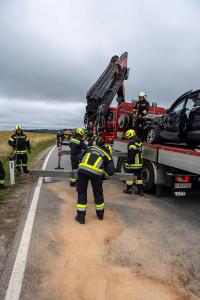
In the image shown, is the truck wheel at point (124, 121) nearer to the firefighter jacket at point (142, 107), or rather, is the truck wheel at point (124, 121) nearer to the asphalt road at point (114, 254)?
the firefighter jacket at point (142, 107)

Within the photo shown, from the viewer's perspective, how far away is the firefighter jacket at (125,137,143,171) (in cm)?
796

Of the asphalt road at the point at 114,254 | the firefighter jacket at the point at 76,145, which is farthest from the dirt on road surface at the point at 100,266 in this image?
the firefighter jacket at the point at 76,145

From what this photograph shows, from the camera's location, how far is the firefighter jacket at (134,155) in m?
7.96

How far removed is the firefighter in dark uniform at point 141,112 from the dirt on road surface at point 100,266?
15.8 ft

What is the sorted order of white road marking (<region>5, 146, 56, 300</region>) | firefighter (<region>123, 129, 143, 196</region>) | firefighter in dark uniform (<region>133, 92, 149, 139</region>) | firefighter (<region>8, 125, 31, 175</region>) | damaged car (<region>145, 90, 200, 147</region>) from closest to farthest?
white road marking (<region>5, 146, 56, 300</region>) < damaged car (<region>145, 90, 200, 147</region>) < firefighter (<region>123, 129, 143, 196</region>) < firefighter in dark uniform (<region>133, 92, 149, 139</region>) < firefighter (<region>8, 125, 31, 175</region>)

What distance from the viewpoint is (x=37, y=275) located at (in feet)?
12.3

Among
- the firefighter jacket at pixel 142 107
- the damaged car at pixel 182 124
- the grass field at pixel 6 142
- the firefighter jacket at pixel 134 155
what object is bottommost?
the grass field at pixel 6 142

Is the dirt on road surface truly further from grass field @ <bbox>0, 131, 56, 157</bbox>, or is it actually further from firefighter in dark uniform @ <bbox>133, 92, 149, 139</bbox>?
grass field @ <bbox>0, 131, 56, 157</bbox>

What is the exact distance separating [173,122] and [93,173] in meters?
3.26

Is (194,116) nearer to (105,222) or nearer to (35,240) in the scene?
(105,222)

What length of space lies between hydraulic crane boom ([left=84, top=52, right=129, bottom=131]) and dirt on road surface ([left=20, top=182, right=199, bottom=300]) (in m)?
8.61

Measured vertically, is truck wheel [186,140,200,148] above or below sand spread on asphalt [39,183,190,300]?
above

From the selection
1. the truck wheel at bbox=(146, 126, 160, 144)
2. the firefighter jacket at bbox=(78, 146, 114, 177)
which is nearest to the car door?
the truck wheel at bbox=(146, 126, 160, 144)

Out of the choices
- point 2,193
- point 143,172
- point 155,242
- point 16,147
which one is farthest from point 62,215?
point 16,147
